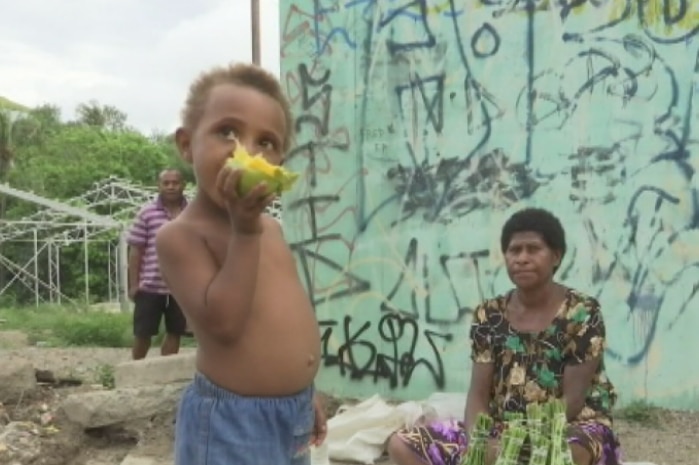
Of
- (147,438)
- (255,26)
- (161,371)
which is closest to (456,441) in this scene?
(147,438)

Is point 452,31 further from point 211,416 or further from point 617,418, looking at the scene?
point 211,416

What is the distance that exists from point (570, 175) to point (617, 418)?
4.53 ft

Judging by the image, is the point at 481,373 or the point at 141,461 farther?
the point at 141,461

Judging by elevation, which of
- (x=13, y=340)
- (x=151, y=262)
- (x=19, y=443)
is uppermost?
(x=151, y=262)

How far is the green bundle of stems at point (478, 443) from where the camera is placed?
3.08 metres

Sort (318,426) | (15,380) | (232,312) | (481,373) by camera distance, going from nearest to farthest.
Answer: (232,312) < (318,426) < (481,373) < (15,380)

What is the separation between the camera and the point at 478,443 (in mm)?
3088

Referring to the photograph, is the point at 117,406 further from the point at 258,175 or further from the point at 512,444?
the point at 258,175

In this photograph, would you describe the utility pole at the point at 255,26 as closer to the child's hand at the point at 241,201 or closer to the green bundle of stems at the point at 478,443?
the green bundle of stems at the point at 478,443

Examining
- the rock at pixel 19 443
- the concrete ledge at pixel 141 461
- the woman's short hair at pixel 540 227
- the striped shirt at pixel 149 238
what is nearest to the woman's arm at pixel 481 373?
the woman's short hair at pixel 540 227

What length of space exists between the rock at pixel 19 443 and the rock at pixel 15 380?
571mm

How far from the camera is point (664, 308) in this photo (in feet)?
17.2

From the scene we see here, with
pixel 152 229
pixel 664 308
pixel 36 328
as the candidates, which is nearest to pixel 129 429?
pixel 152 229

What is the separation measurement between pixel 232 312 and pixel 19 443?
3.86 meters
